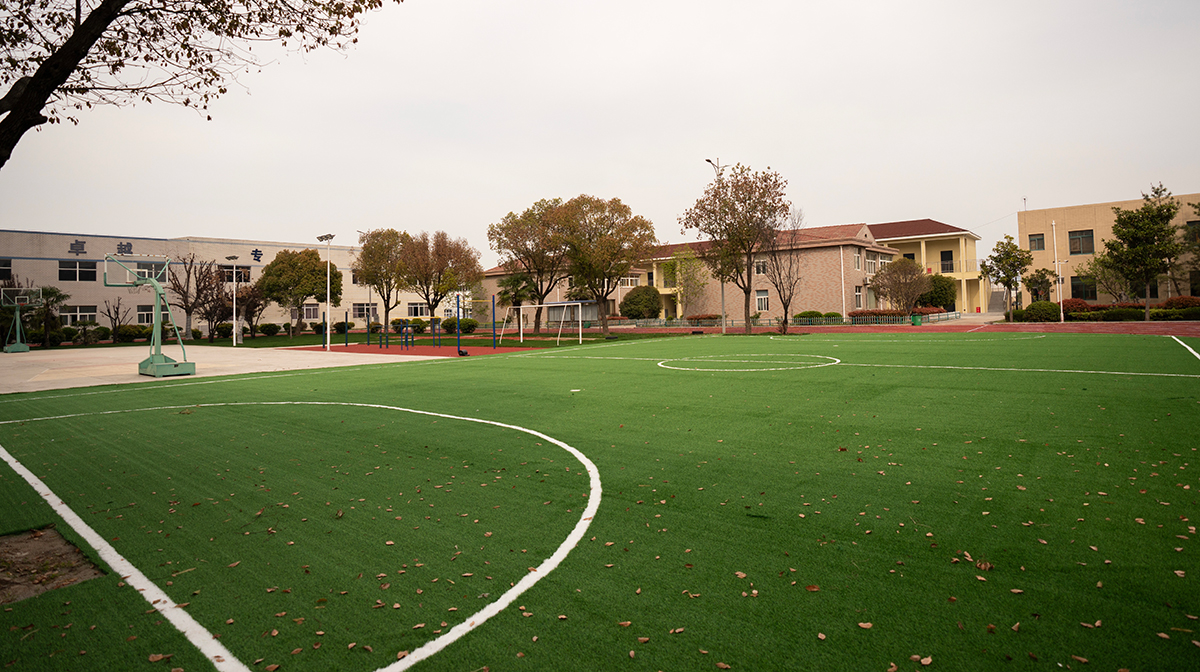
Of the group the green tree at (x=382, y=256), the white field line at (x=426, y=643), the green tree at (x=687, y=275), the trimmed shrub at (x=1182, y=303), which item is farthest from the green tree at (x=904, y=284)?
the white field line at (x=426, y=643)

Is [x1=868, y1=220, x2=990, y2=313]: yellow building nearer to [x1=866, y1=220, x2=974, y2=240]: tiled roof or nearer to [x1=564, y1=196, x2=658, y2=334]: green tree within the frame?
[x1=866, y1=220, x2=974, y2=240]: tiled roof

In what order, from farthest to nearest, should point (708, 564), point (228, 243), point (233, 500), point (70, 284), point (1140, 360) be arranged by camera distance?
point (228, 243), point (70, 284), point (1140, 360), point (233, 500), point (708, 564)

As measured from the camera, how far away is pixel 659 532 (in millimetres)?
4152

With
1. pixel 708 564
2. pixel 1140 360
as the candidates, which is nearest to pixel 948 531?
pixel 708 564

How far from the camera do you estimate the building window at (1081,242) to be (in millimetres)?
42562

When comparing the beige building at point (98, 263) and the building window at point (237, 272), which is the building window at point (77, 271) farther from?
the building window at point (237, 272)

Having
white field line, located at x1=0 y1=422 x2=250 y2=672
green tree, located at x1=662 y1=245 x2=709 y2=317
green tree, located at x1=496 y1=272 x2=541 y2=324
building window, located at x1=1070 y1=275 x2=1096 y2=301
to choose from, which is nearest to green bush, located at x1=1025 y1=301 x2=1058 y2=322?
building window, located at x1=1070 y1=275 x2=1096 y2=301

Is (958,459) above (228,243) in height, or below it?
below

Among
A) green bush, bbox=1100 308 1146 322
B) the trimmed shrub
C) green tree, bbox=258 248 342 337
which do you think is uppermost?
green tree, bbox=258 248 342 337

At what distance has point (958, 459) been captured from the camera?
18.5 ft

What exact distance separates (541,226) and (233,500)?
33523 millimetres

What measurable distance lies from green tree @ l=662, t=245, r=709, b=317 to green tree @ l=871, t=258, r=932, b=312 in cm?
1277

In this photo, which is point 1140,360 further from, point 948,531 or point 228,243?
point 228,243

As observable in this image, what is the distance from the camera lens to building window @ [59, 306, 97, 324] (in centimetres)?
4747
